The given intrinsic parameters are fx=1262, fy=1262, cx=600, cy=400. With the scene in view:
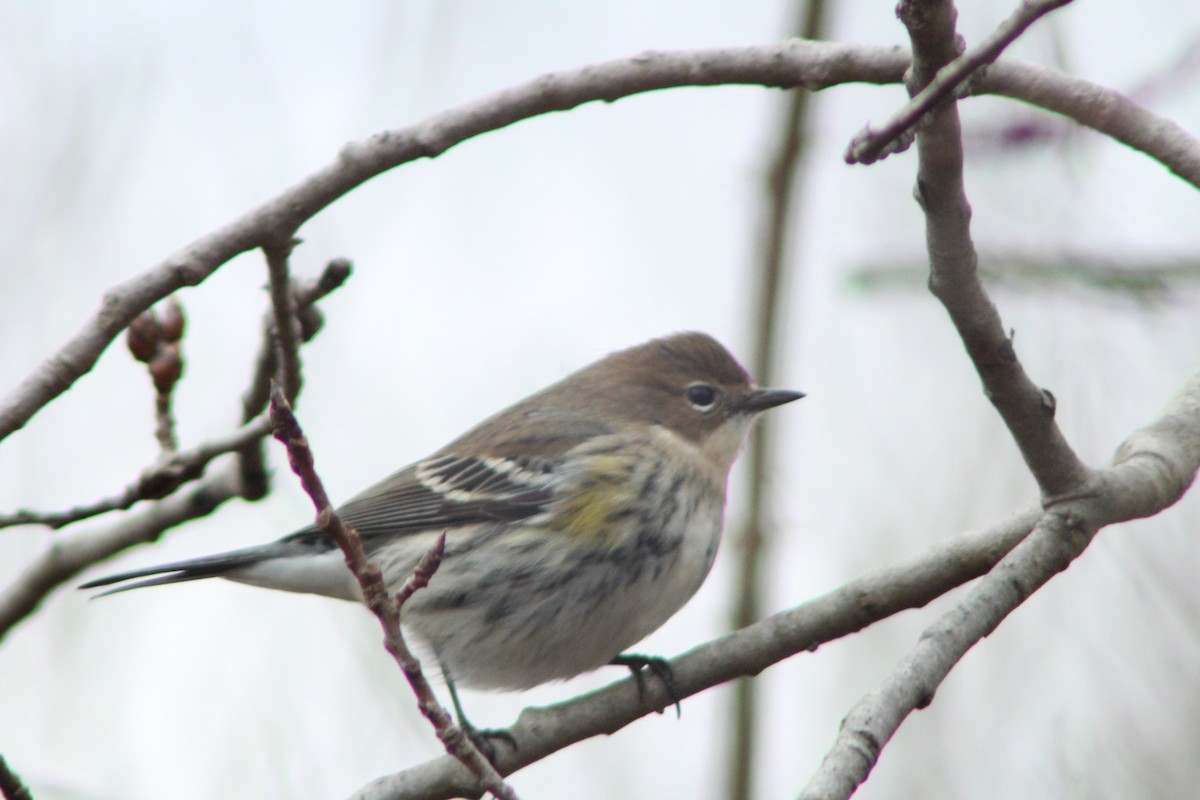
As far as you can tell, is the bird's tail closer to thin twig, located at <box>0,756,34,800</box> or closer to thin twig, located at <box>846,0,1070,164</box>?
thin twig, located at <box>0,756,34,800</box>

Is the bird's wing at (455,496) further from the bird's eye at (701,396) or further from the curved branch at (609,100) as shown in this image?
the curved branch at (609,100)

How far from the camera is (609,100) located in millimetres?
3963

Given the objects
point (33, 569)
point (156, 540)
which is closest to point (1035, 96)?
point (156, 540)

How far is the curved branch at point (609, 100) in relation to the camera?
3824 mm

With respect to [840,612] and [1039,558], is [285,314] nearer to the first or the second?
[840,612]

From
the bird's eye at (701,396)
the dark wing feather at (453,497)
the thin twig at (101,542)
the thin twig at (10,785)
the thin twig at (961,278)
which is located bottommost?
the thin twig at (10,785)

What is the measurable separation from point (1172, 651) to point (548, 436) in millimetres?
3199

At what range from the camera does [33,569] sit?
4738 millimetres

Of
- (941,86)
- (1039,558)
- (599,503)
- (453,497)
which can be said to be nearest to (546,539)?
(599,503)

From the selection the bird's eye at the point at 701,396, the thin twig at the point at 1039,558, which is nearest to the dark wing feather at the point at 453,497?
the bird's eye at the point at 701,396

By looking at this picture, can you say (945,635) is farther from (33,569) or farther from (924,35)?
(33,569)

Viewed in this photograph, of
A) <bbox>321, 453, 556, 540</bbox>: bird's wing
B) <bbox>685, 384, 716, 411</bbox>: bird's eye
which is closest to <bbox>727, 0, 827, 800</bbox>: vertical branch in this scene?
<bbox>685, 384, 716, 411</bbox>: bird's eye

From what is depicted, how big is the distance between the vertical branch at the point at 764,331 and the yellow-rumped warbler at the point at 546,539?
23cm

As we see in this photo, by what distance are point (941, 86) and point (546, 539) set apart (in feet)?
11.0
